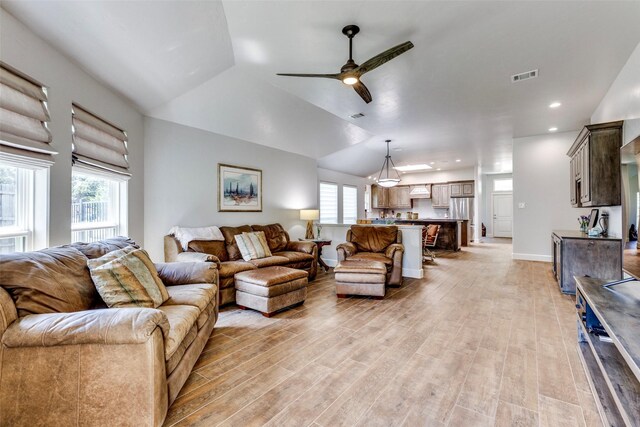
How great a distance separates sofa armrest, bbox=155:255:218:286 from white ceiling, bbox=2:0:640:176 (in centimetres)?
195

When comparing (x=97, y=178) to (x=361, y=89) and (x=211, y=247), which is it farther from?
(x=361, y=89)

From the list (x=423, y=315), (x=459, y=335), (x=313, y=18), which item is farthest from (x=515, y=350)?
(x=313, y=18)

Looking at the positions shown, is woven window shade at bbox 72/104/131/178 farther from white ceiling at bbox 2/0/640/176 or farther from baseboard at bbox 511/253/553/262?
baseboard at bbox 511/253/553/262

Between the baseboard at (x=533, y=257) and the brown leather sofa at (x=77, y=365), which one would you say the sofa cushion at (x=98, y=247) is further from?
the baseboard at (x=533, y=257)

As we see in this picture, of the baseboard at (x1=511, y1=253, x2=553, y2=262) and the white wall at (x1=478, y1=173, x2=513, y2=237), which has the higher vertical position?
the white wall at (x1=478, y1=173, x2=513, y2=237)

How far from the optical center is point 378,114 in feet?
15.6

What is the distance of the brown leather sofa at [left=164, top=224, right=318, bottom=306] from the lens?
3480 millimetres

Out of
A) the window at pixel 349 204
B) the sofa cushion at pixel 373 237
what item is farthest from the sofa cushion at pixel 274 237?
the window at pixel 349 204

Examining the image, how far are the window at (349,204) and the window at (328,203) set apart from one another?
0.49m

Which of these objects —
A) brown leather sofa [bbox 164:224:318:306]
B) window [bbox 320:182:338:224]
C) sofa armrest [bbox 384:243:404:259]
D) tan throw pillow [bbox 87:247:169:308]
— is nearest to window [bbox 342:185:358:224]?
window [bbox 320:182:338:224]

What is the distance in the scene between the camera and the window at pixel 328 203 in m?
8.33

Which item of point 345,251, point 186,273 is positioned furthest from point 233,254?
point 345,251

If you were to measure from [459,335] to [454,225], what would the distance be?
19.7 ft

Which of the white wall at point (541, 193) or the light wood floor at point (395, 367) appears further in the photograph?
the white wall at point (541, 193)
